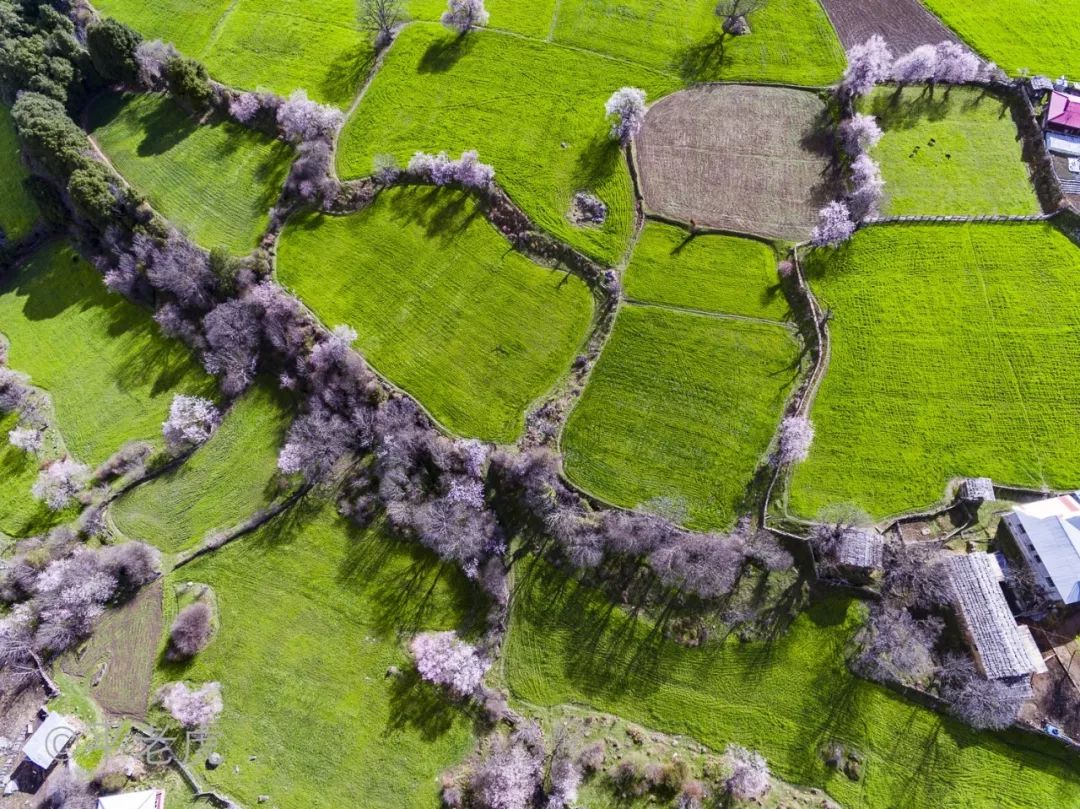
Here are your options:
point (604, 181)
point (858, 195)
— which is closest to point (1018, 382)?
point (858, 195)

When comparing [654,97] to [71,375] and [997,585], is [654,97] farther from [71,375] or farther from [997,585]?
[71,375]

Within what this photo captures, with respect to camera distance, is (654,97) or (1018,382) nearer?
(1018,382)

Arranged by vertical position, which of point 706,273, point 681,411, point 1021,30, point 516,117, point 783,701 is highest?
point 1021,30

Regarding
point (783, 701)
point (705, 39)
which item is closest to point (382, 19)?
point (705, 39)

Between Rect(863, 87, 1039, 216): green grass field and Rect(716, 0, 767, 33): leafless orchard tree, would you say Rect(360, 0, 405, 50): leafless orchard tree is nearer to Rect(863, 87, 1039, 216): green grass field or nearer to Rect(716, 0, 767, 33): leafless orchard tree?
Rect(716, 0, 767, 33): leafless orchard tree

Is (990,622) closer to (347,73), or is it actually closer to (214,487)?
(214,487)
